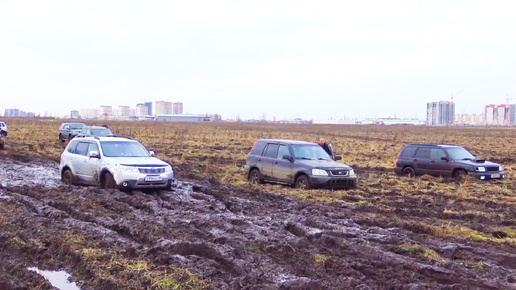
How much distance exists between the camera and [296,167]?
18.0 m

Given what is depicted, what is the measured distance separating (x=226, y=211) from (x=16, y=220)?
14.1ft

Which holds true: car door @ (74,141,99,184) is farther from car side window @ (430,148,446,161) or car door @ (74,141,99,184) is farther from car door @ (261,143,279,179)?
car side window @ (430,148,446,161)

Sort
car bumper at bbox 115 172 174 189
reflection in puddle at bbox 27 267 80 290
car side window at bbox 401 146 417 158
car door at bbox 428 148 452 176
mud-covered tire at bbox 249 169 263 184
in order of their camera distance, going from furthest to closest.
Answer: car side window at bbox 401 146 417 158, car door at bbox 428 148 452 176, mud-covered tire at bbox 249 169 263 184, car bumper at bbox 115 172 174 189, reflection in puddle at bbox 27 267 80 290

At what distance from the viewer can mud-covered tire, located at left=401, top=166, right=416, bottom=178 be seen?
23.0 meters

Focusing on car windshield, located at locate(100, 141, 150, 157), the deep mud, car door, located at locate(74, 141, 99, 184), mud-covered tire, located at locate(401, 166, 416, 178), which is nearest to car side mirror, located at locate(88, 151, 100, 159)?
Answer: car door, located at locate(74, 141, 99, 184)

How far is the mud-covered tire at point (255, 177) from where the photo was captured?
63.3 feet

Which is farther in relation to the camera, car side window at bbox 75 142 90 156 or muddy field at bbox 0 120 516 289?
car side window at bbox 75 142 90 156

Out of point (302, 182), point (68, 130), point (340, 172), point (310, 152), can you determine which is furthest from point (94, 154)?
point (68, 130)

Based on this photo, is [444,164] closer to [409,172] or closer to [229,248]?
[409,172]

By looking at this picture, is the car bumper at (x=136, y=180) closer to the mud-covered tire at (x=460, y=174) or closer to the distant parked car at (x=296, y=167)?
the distant parked car at (x=296, y=167)

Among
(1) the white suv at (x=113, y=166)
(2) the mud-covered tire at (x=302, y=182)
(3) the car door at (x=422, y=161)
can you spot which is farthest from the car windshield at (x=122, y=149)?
(3) the car door at (x=422, y=161)

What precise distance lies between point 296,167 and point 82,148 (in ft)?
20.2

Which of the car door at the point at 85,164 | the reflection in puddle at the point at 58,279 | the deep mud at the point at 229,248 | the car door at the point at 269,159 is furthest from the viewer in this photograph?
the car door at the point at 269,159

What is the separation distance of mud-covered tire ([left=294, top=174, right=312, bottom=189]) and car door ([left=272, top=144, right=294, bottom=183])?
0.83 feet
